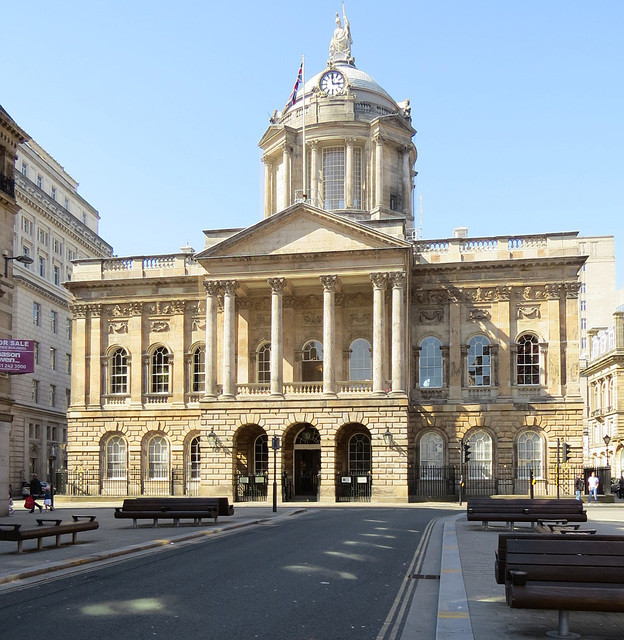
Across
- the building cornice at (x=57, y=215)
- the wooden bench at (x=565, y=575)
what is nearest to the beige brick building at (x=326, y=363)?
the building cornice at (x=57, y=215)

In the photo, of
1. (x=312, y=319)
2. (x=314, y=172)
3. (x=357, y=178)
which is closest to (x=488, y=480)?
(x=312, y=319)

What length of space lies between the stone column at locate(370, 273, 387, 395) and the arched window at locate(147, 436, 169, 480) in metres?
14.2

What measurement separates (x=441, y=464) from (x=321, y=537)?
28255 millimetres

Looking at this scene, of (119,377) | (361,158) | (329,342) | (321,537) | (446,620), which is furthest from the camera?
(361,158)

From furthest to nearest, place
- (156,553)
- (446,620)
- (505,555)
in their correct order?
(156,553)
(505,555)
(446,620)

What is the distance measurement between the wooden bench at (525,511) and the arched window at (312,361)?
26337 mm

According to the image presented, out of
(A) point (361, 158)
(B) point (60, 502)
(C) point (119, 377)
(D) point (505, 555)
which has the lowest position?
(B) point (60, 502)

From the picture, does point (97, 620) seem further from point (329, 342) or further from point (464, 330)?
point (464, 330)

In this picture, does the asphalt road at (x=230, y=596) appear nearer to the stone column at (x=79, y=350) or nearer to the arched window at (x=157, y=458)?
the arched window at (x=157, y=458)

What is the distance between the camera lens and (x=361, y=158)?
60750mm

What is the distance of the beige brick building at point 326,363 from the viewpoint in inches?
1863

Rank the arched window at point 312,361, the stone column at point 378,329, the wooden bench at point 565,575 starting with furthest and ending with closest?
the arched window at point 312,361 → the stone column at point 378,329 → the wooden bench at point 565,575

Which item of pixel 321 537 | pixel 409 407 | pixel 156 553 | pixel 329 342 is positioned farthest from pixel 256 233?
pixel 156 553

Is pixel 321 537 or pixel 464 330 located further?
pixel 464 330
